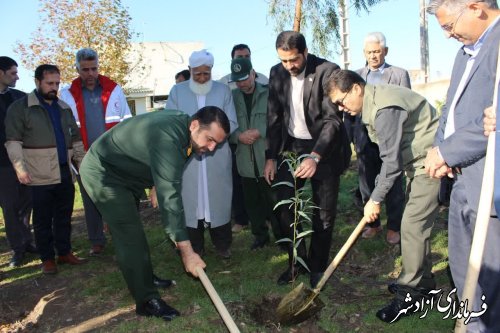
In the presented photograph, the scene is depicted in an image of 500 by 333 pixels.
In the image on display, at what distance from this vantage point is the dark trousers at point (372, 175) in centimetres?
529

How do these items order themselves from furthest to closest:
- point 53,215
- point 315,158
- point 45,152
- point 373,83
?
point 373,83, point 53,215, point 45,152, point 315,158

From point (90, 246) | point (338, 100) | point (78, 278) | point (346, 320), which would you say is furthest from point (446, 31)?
point (90, 246)

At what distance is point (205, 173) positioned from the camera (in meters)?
5.00

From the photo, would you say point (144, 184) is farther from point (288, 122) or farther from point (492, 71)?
point (492, 71)

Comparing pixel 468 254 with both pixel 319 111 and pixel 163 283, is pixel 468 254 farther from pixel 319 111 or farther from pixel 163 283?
pixel 163 283

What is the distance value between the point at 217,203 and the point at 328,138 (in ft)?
5.12

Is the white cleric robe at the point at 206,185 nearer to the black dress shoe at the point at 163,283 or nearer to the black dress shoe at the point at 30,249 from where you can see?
the black dress shoe at the point at 163,283

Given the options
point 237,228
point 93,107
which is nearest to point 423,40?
point 237,228

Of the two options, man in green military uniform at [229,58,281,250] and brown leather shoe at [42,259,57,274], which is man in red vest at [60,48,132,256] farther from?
man in green military uniform at [229,58,281,250]

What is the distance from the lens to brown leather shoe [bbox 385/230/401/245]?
5.19m

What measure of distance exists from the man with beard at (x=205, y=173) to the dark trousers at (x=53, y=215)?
140 centimetres

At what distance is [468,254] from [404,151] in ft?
3.14

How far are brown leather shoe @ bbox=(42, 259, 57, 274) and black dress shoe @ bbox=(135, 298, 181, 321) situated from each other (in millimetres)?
1691

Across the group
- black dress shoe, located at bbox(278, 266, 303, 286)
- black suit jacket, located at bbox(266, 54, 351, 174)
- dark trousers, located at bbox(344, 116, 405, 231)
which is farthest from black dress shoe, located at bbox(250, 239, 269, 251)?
black suit jacket, located at bbox(266, 54, 351, 174)
